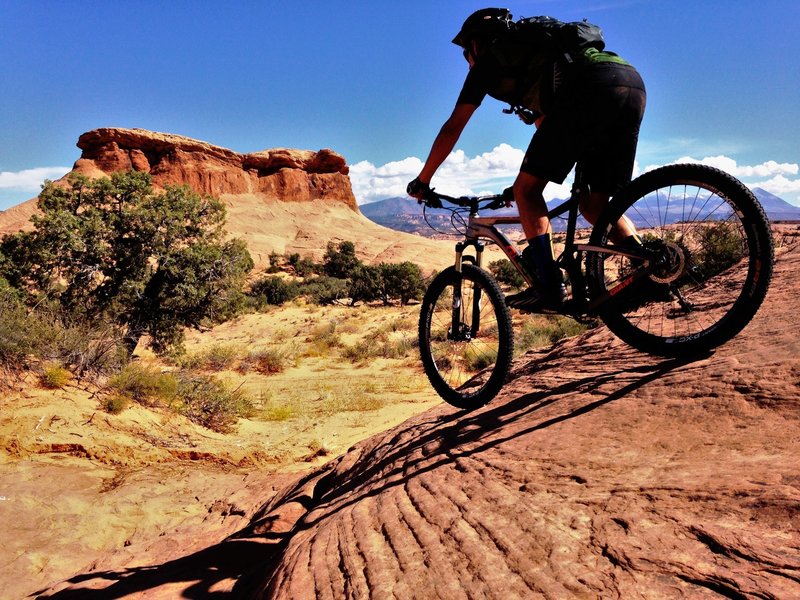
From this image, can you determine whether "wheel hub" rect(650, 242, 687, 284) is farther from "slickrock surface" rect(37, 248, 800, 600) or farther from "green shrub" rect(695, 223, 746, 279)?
"slickrock surface" rect(37, 248, 800, 600)

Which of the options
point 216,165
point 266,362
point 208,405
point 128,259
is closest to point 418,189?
point 208,405

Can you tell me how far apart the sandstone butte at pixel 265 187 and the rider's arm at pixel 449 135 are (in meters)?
47.6

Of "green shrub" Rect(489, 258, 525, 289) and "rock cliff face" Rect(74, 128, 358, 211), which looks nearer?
"green shrub" Rect(489, 258, 525, 289)

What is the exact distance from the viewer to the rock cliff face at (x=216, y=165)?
6319 cm

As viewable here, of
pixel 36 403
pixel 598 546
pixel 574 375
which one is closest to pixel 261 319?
pixel 36 403

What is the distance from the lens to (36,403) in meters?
6.44

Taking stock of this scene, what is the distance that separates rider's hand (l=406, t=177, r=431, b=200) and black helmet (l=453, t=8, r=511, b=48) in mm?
890

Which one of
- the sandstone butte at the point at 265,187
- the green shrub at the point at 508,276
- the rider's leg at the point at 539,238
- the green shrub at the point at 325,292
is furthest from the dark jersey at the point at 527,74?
the sandstone butte at the point at 265,187

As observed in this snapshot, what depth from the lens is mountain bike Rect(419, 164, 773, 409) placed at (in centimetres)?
235

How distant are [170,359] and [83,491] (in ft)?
28.1

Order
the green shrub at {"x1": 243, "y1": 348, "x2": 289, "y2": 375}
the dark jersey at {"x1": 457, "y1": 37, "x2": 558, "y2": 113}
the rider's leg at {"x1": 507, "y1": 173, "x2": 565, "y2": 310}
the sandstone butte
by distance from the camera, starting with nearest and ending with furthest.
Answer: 1. the dark jersey at {"x1": 457, "y1": 37, "x2": 558, "y2": 113}
2. the rider's leg at {"x1": 507, "y1": 173, "x2": 565, "y2": 310}
3. the green shrub at {"x1": 243, "y1": 348, "x2": 289, "y2": 375}
4. the sandstone butte

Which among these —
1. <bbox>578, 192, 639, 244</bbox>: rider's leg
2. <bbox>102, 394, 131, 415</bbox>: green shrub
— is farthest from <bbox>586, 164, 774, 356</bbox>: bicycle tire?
<bbox>102, 394, 131, 415</bbox>: green shrub

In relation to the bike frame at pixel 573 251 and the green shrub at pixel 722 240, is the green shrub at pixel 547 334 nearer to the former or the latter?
the bike frame at pixel 573 251

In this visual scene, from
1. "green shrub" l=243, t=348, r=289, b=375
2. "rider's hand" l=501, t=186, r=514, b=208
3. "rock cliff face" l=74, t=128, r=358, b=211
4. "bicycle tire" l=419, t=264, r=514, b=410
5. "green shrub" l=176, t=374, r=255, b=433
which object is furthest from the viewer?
"rock cliff face" l=74, t=128, r=358, b=211
